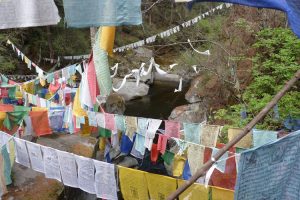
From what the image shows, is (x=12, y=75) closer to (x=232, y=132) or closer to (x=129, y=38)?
(x=129, y=38)

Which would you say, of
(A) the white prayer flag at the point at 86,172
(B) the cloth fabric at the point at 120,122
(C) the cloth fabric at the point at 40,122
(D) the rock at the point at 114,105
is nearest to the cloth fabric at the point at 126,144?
(B) the cloth fabric at the point at 120,122

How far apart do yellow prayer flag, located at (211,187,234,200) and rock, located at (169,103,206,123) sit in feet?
31.8

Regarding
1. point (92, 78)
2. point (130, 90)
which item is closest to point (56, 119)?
point (92, 78)

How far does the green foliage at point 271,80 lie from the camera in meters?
8.94

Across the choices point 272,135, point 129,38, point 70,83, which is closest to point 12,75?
point 70,83

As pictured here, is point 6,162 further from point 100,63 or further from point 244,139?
point 244,139

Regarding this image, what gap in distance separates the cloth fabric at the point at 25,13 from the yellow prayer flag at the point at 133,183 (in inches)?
128

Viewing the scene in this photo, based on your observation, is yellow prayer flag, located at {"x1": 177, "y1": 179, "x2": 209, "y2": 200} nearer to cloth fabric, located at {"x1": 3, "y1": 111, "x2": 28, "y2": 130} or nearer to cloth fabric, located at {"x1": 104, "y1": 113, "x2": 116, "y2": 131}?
cloth fabric, located at {"x1": 104, "y1": 113, "x2": 116, "y2": 131}

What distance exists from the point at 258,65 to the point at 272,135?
727 centimetres

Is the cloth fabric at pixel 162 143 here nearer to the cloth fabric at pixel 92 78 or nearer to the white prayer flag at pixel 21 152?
the cloth fabric at pixel 92 78

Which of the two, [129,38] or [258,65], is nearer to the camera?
[258,65]

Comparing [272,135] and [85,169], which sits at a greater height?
[272,135]

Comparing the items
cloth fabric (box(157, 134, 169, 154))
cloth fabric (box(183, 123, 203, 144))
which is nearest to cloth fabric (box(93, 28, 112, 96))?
cloth fabric (box(157, 134, 169, 154))

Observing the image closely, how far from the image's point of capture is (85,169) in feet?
20.9
